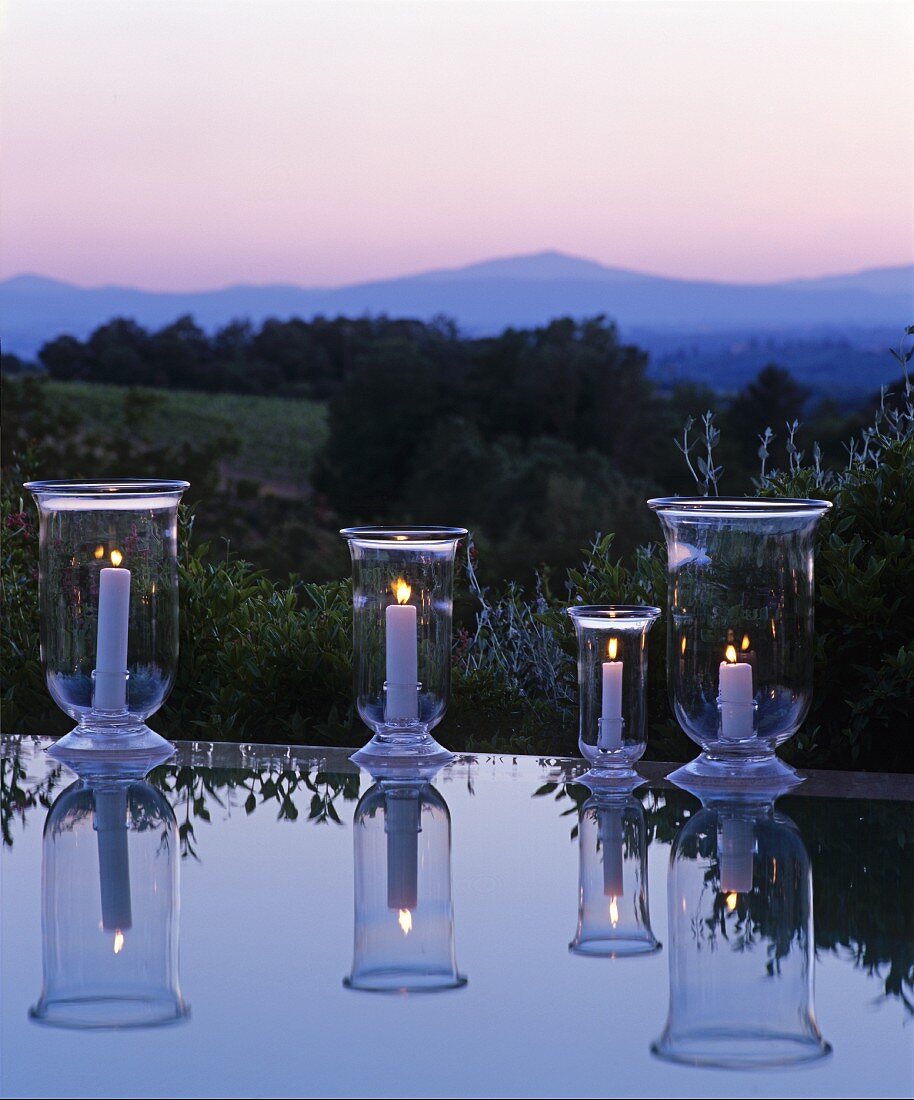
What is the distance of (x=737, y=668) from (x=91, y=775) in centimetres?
97

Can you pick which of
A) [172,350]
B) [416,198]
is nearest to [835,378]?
[416,198]

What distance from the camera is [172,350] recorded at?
22.2 metres

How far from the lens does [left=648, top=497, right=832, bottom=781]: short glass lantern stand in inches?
74.6

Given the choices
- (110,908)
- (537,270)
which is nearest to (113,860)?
(110,908)

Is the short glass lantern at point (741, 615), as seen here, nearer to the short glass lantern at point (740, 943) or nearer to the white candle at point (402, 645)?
the short glass lantern at point (740, 943)

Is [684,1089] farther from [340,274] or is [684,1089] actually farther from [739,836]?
[340,274]

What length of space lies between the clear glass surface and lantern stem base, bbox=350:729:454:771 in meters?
0.03

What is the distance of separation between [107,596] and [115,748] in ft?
0.89

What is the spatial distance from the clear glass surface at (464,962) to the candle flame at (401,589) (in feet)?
0.92

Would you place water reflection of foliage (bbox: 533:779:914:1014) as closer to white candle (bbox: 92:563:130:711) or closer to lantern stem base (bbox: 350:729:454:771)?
lantern stem base (bbox: 350:729:454:771)

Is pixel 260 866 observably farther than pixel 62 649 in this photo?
No

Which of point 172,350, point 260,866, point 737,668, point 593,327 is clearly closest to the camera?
point 260,866

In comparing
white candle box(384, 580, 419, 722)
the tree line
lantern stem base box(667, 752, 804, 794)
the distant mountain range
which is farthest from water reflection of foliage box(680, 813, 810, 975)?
the tree line

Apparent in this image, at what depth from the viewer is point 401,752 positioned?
2.15 m
